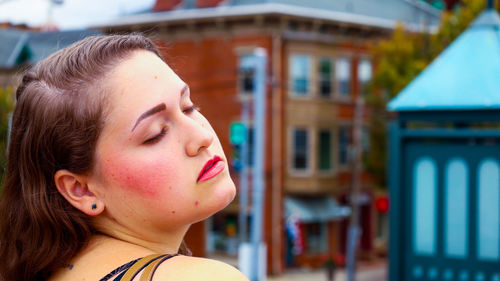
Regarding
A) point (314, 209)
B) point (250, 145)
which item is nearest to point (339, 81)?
point (250, 145)

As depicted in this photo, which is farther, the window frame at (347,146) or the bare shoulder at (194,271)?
the window frame at (347,146)

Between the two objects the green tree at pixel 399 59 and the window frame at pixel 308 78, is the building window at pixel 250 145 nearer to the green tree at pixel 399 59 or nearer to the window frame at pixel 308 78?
the window frame at pixel 308 78

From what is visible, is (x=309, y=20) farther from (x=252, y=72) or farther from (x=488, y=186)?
(x=488, y=186)

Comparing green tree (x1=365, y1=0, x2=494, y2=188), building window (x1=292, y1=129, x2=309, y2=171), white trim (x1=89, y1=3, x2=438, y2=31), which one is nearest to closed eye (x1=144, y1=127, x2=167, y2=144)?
green tree (x1=365, y1=0, x2=494, y2=188)

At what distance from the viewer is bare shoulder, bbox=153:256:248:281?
1.12 metres

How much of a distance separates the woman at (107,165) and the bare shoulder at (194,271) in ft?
0.07

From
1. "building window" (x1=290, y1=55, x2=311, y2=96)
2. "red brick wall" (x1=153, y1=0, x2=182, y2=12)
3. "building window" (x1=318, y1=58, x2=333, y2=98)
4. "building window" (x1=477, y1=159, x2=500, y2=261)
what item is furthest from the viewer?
"building window" (x1=318, y1=58, x2=333, y2=98)

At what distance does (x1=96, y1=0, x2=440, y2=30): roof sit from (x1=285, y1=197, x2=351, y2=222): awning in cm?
658

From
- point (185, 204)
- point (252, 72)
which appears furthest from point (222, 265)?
point (252, 72)

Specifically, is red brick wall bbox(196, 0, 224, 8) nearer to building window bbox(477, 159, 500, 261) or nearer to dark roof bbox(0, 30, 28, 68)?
dark roof bbox(0, 30, 28, 68)

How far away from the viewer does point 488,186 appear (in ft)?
14.7

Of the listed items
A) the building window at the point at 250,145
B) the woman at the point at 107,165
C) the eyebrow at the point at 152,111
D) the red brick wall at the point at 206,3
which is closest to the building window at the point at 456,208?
→ the woman at the point at 107,165

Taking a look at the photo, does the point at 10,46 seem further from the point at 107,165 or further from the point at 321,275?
the point at 321,275

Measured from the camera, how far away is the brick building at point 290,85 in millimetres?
20266
